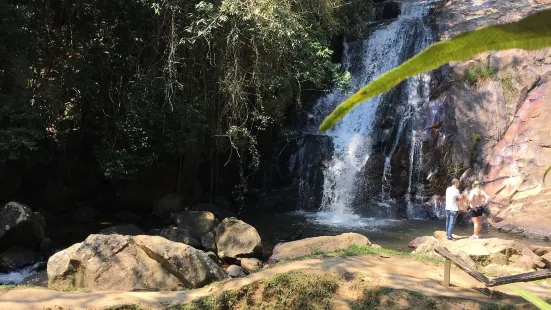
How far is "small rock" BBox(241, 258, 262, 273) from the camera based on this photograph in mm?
8134

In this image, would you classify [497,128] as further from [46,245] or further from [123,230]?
[46,245]

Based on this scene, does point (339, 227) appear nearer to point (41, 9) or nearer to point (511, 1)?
point (41, 9)

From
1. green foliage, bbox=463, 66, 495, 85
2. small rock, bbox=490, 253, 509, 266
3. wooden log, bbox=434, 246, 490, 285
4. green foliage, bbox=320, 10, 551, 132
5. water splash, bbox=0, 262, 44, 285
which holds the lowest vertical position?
water splash, bbox=0, 262, 44, 285

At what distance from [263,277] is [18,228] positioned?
5897 millimetres

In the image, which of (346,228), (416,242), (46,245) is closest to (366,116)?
(346,228)

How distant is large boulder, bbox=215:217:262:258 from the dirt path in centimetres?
365

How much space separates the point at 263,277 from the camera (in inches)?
179

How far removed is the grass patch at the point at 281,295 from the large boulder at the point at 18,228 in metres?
5.62

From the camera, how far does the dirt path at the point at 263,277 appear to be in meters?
4.14

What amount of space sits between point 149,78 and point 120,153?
176 centimetres

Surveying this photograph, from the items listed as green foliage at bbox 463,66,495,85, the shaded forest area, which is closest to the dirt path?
the shaded forest area

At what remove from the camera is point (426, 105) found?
545 inches

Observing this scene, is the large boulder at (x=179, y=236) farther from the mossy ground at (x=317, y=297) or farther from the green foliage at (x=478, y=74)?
the green foliage at (x=478, y=74)

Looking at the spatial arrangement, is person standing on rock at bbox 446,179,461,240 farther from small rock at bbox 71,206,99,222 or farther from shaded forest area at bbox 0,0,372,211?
small rock at bbox 71,206,99,222
